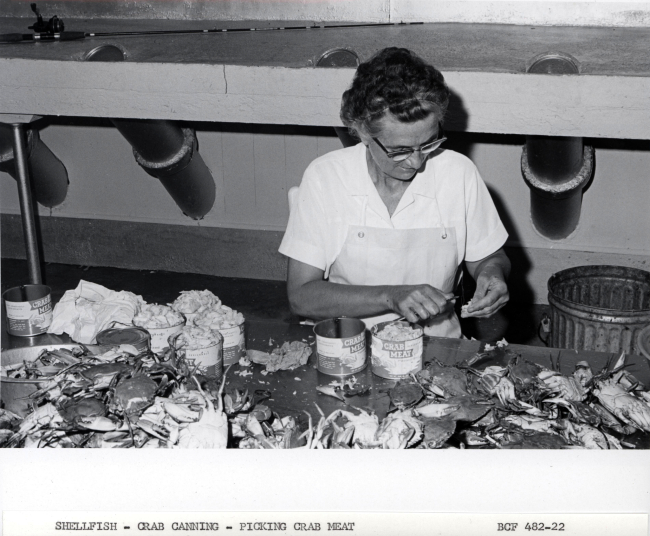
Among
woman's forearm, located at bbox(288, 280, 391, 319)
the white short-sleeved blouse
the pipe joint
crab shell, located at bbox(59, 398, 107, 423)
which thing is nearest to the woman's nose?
the white short-sleeved blouse

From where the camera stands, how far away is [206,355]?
1848mm

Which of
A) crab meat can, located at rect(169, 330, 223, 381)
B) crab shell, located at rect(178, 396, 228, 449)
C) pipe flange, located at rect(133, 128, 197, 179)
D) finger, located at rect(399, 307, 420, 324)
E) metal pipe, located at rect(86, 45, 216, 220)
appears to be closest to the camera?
crab shell, located at rect(178, 396, 228, 449)

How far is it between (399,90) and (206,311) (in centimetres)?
85

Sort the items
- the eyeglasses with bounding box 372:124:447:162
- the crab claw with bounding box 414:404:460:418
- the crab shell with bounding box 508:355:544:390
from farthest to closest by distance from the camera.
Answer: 1. the eyeglasses with bounding box 372:124:447:162
2. the crab shell with bounding box 508:355:544:390
3. the crab claw with bounding box 414:404:460:418

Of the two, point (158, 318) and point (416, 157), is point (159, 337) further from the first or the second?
point (416, 157)

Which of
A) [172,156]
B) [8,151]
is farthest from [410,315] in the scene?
[8,151]

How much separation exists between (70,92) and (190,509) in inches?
99.3

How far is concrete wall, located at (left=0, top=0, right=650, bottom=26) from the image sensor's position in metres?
3.54

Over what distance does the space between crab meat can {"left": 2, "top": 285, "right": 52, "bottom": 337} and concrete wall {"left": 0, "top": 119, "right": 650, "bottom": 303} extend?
9.93 feet

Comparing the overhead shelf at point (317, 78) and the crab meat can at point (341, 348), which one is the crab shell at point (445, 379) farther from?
the overhead shelf at point (317, 78)

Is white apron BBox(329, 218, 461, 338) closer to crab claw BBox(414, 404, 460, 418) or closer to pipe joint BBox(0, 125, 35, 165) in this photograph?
crab claw BBox(414, 404, 460, 418)

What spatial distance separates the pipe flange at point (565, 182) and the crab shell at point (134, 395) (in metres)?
2.64

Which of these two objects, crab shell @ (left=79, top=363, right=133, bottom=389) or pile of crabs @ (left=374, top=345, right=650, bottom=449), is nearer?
pile of crabs @ (left=374, top=345, right=650, bottom=449)

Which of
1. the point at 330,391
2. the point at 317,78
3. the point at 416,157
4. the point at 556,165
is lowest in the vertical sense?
the point at 330,391
